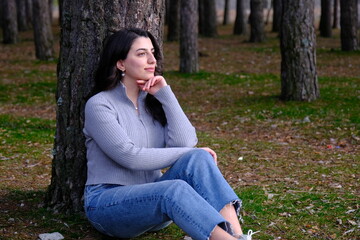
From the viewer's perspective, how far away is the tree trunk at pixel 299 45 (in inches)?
453

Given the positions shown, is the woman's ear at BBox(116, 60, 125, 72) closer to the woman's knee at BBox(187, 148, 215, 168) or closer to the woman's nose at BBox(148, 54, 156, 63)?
the woman's nose at BBox(148, 54, 156, 63)

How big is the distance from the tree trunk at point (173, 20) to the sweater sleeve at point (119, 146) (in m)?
20.3

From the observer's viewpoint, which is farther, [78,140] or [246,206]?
[246,206]

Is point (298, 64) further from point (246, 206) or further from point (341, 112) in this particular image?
point (246, 206)

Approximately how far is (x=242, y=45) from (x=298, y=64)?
11.7 metres

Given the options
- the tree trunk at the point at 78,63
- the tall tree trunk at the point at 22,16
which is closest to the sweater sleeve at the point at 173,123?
the tree trunk at the point at 78,63

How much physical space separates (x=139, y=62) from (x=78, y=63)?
72cm

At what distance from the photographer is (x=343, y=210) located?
5719 millimetres

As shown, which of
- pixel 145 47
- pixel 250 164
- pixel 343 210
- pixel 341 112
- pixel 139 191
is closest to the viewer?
pixel 139 191

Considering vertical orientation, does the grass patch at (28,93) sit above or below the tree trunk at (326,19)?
below

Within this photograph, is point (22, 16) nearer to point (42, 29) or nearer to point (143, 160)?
point (42, 29)

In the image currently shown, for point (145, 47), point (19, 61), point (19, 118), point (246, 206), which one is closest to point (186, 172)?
point (145, 47)

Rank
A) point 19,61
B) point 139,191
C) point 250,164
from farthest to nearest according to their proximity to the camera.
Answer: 1. point 19,61
2. point 250,164
3. point 139,191

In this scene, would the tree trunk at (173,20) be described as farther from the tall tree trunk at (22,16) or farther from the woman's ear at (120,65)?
the woman's ear at (120,65)
